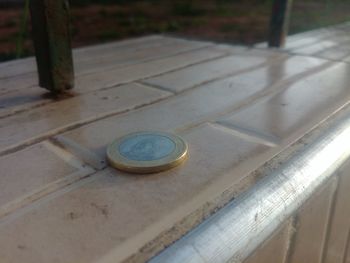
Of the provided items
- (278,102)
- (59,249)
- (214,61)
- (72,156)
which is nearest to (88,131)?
(72,156)

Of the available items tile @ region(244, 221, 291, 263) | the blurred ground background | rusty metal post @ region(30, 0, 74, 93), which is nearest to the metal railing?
rusty metal post @ region(30, 0, 74, 93)

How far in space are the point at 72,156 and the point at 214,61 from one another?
0.91 m

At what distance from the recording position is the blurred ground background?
3.09m

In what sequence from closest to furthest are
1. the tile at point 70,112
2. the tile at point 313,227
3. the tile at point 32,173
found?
the tile at point 32,173, the tile at point 313,227, the tile at point 70,112

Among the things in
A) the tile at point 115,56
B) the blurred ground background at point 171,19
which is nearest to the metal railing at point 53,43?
the tile at point 115,56

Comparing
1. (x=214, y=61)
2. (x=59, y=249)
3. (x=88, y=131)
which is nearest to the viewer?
(x=59, y=249)

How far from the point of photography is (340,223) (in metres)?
0.98

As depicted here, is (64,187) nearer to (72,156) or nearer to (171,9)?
(72,156)

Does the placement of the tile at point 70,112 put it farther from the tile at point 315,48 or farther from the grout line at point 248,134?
the tile at point 315,48

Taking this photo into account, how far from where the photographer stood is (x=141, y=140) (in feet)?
2.62

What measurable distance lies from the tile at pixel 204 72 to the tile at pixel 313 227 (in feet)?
1.76

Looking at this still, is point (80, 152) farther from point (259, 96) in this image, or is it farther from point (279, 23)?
point (279, 23)

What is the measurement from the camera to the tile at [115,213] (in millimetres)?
536

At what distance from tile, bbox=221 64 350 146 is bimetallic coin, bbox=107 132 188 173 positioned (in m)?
0.21
